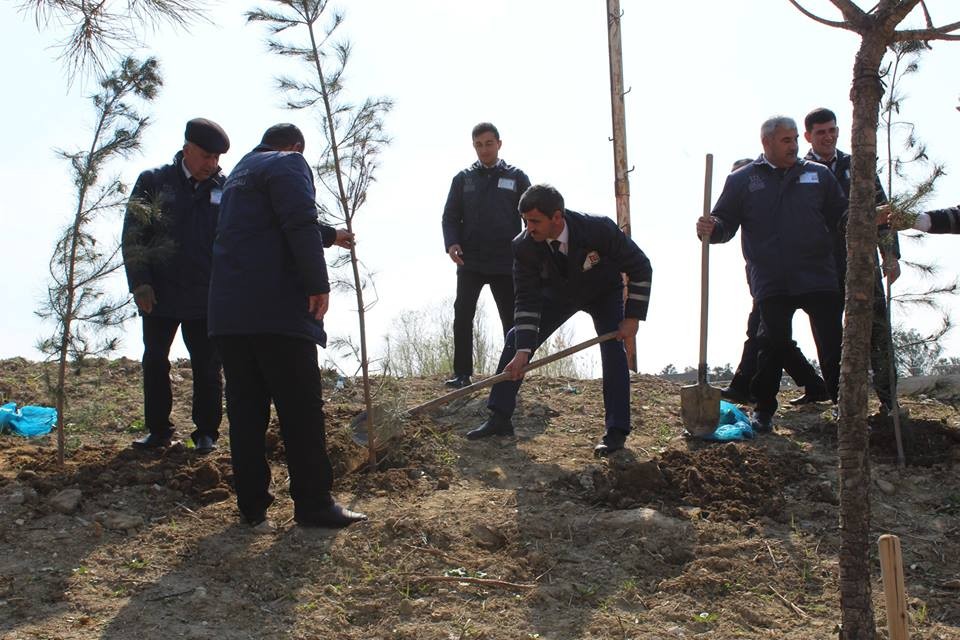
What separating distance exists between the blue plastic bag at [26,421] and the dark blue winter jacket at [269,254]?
8.84 feet

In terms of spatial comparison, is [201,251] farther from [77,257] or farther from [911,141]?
[911,141]

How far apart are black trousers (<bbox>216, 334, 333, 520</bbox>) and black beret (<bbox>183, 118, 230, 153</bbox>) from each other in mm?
1522

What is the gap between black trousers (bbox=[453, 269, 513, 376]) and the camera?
300 inches

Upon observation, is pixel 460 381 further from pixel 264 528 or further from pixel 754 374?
pixel 264 528

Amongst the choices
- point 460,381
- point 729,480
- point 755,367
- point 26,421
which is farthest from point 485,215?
point 26,421

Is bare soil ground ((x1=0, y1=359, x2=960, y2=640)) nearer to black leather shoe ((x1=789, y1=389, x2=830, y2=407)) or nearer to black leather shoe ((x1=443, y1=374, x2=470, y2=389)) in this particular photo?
black leather shoe ((x1=789, y1=389, x2=830, y2=407))

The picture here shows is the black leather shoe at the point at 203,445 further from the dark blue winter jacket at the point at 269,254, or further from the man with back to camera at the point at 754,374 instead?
the man with back to camera at the point at 754,374

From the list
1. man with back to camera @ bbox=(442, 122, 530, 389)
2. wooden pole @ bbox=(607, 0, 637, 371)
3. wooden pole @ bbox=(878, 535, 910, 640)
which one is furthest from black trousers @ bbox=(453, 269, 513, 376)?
wooden pole @ bbox=(878, 535, 910, 640)

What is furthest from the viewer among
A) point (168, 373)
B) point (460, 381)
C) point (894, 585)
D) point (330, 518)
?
point (460, 381)

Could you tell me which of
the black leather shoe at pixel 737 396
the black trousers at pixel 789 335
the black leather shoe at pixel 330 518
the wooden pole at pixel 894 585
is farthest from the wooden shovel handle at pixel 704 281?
the wooden pole at pixel 894 585

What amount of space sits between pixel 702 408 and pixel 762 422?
20.4 inches

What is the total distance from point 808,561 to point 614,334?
1.80 meters

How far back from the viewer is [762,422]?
22.4ft

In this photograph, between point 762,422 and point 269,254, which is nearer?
point 269,254
